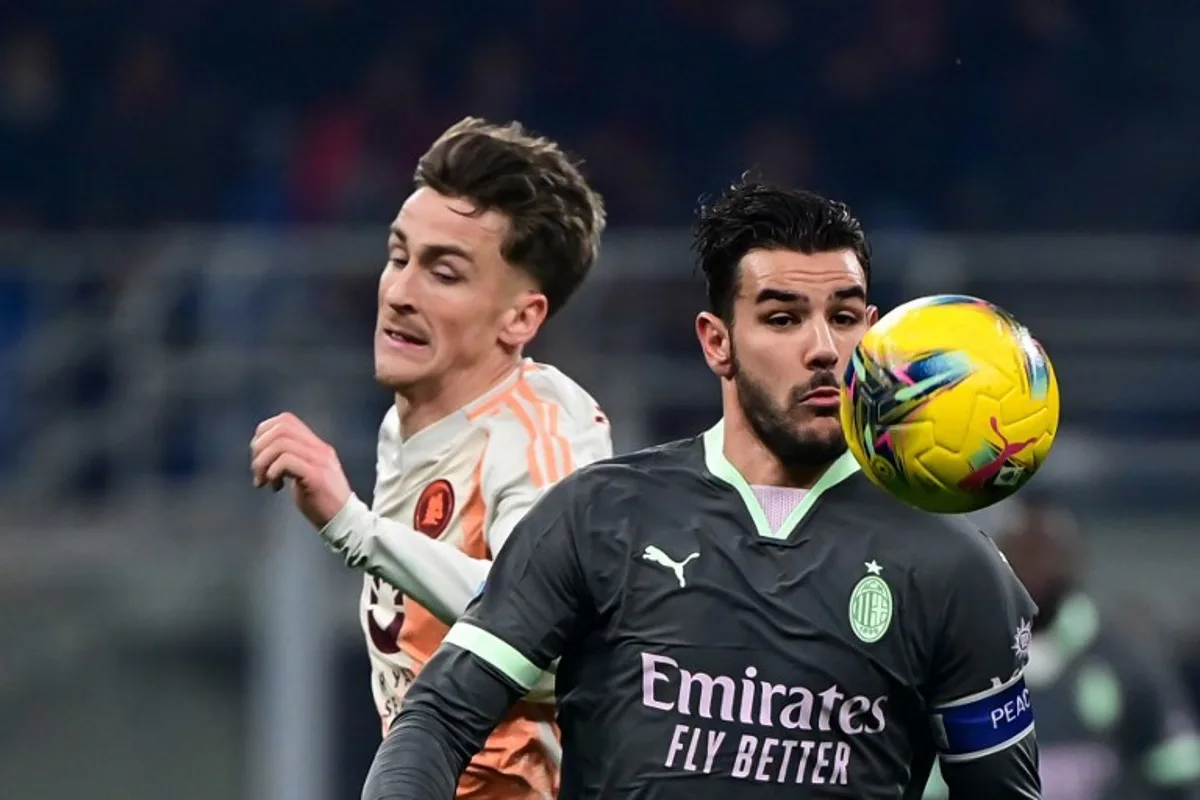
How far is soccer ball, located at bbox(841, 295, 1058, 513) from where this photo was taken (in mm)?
3309

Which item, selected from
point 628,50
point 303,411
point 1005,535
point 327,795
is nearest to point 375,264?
point 303,411

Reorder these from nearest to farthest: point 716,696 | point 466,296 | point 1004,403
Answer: point 1004,403 < point 716,696 < point 466,296

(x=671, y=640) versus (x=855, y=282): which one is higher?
(x=855, y=282)

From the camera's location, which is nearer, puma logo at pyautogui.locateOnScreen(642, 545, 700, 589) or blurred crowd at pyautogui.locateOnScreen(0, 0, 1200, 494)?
puma logo at pyautogui.locateOnScreen(642, 545, 700, 589)

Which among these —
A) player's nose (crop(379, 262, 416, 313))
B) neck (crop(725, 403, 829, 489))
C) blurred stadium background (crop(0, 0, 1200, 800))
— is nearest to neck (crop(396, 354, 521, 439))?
player's nose (crop(379, 262, 416, 313))

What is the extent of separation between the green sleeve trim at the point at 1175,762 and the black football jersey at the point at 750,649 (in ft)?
11.1

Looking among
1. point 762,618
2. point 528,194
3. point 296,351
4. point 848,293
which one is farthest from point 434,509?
point 296,351

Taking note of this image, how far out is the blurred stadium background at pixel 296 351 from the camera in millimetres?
8883

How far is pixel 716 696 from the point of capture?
3.53 metres

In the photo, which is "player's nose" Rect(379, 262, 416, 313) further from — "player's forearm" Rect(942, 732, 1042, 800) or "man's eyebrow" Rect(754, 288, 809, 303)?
"player's forearm" Rect(942, 732, 1042, 800)

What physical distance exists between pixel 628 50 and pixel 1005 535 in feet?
20.6

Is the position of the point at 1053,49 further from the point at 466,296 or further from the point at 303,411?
the point at 466,296

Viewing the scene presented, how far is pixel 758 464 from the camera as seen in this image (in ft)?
12.1

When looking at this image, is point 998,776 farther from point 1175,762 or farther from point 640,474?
point 1175,762
